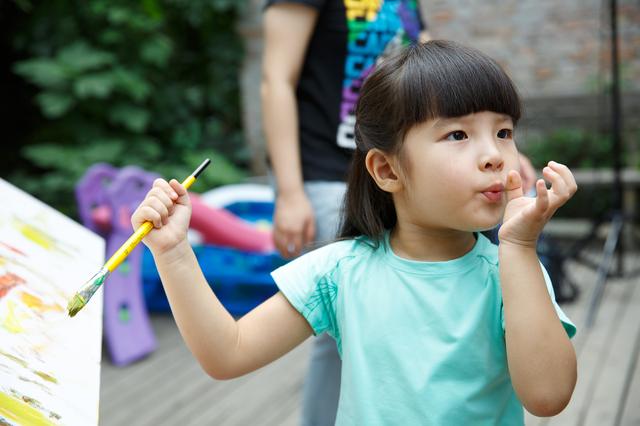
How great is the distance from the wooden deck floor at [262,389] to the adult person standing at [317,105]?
2.96 feet

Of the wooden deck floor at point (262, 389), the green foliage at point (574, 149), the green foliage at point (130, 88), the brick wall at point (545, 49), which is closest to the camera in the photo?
the wooden deck floor at point (262, 389)

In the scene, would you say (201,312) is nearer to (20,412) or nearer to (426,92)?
(20,412)

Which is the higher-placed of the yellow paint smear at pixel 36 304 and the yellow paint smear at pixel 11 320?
the yellow paint smear at pixel 11 320

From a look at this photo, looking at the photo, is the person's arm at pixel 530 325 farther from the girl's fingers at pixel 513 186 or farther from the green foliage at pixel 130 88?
the green foliage at pixel 130 88

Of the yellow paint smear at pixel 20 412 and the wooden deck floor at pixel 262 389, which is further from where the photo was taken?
the wooden deck floor at pixel 262 389

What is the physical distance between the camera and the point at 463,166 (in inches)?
40.6

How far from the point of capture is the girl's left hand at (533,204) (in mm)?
956

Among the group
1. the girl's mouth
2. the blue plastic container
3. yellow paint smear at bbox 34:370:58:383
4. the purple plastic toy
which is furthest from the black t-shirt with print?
the blue plastic container

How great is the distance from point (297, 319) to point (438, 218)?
28 centimetres

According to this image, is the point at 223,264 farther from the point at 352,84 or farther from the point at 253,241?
the point at 352,84

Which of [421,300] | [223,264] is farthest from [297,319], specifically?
[223,264]

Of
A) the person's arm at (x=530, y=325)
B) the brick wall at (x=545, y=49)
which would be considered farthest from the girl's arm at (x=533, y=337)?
the brick wall at (x=545, y=49)

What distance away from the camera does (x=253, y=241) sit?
3.65m

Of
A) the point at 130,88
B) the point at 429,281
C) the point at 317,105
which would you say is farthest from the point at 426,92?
the point at 130,88
